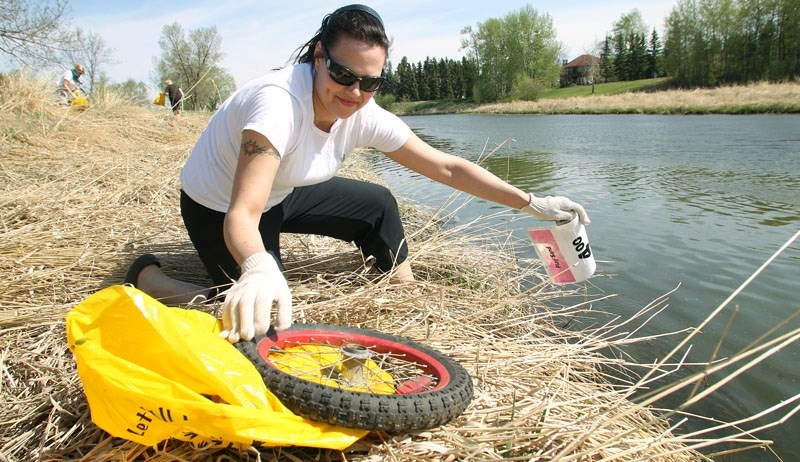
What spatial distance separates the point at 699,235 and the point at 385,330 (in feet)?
14.3

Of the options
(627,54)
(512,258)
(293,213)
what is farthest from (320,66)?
(627,54)

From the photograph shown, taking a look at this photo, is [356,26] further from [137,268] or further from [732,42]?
[732,42]

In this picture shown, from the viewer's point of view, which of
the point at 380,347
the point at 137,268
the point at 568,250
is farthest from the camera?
the point at 568,250

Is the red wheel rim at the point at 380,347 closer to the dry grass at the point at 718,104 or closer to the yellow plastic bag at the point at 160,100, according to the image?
the yellow plastic bag at the point at 160,100

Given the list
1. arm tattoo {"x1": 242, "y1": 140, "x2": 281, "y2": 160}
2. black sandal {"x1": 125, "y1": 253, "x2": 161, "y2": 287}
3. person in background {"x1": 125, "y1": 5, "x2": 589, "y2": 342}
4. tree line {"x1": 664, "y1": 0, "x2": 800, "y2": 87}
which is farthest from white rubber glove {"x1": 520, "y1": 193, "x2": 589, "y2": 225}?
tree line {"x1": 664, "y1": 0, "x2": 800, "y2": 87}

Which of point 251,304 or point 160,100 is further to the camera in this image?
point 160,100

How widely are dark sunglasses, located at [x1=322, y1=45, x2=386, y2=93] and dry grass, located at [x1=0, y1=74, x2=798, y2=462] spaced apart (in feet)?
3.31

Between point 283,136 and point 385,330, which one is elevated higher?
point 283,136

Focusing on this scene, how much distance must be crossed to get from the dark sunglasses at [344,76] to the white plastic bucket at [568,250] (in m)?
1.38

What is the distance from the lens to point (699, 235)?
5457 millimetres

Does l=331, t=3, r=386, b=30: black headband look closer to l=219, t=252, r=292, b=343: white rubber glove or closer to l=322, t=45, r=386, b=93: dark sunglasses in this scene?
l=322, t=45, r=386, b=93: dark sunglasses

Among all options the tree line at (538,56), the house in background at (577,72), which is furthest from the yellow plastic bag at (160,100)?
the house in background at (577,72)

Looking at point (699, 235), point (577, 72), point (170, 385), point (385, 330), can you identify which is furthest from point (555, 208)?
point (577, 72)

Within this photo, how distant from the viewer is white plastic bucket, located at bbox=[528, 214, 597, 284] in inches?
119
